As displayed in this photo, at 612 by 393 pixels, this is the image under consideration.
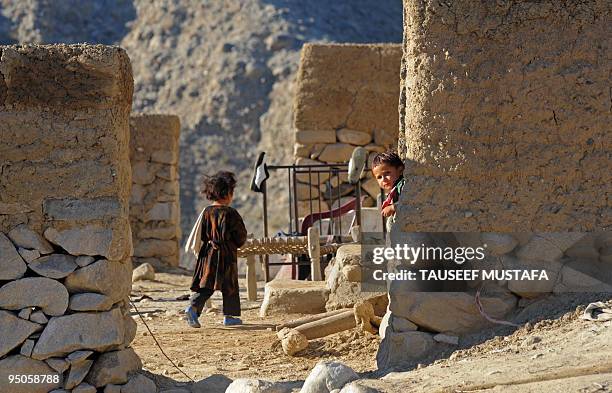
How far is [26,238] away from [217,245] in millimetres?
2508

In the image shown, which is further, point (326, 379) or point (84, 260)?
point (84, 260)

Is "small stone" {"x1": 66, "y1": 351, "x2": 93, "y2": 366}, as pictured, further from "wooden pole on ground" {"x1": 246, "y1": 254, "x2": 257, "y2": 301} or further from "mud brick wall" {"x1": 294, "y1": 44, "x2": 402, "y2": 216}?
"mud brick wall" {"x1": 294, "y1": 44, "x2": 402, "y2": 216}

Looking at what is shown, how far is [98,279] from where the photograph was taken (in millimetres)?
5625

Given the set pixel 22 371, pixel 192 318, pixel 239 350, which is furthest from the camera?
pixel 192 318

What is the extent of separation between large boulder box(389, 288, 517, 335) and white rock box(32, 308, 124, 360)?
1.52 metres

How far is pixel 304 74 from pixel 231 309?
4839 millimetres

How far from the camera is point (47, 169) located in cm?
565

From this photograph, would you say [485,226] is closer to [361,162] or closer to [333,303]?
[333,303]

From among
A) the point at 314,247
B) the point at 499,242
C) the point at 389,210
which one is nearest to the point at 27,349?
the point at 389,210

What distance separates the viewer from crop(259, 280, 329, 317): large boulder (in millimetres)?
8164

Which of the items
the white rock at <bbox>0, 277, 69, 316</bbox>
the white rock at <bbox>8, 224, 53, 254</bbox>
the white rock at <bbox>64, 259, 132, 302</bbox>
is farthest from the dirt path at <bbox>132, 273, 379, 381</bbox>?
the white rock at <bbox>8, 224, 53, 254</bbox>

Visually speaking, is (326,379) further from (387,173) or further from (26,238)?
(26,238)

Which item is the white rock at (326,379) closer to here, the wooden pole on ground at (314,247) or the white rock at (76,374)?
the white rock at (76,374)

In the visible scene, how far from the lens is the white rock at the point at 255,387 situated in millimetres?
5246
